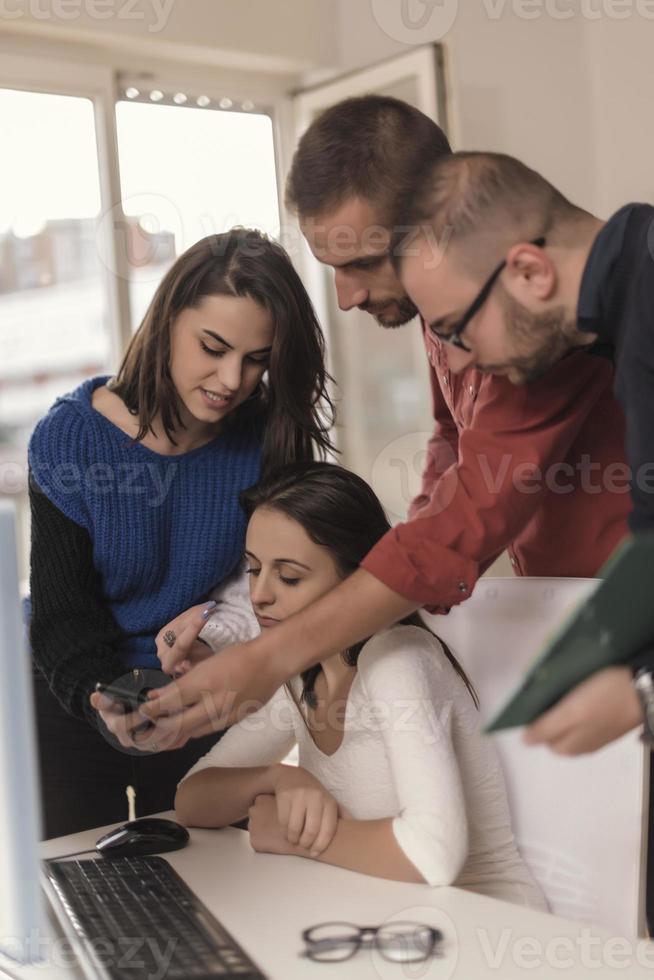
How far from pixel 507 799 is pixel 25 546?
215cm

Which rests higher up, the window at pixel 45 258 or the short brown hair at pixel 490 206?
the window at pixel 45 258

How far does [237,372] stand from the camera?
147cm

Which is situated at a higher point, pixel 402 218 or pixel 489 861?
pixel 402 218

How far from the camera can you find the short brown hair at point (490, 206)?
1.14 m

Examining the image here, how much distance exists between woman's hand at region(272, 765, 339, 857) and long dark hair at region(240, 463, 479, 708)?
20 centimetres

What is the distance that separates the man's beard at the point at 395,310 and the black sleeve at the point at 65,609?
49 centimetres

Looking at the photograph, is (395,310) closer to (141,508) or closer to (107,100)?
(141,508)

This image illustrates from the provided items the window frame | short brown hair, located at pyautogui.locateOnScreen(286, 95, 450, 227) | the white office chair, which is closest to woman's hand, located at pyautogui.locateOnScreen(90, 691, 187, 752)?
the white office chair

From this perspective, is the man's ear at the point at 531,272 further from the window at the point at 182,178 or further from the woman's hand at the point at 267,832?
the window at the point at 182,178

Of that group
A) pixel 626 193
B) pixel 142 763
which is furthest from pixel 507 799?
pixel 626 193

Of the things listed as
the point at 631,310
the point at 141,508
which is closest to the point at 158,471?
the point at 141,508

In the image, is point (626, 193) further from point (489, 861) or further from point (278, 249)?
point (489, 861)

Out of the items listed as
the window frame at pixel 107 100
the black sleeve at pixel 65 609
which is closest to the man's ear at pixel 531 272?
the black sleeve at pixel 65 609

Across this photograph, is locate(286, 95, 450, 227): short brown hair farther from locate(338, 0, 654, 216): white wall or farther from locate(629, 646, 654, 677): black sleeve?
locate(338, 0, 654, 216): white wall
